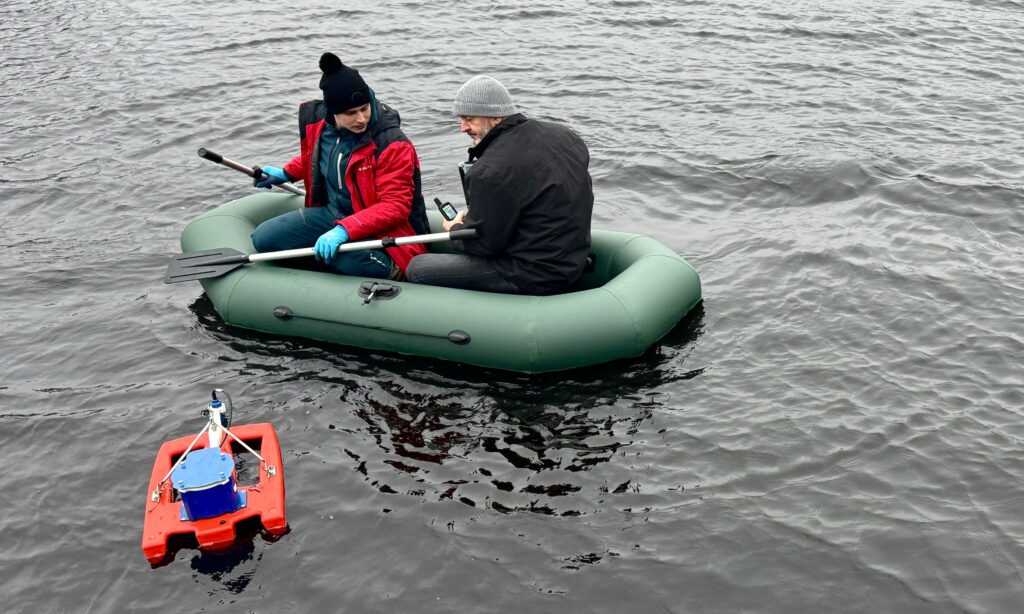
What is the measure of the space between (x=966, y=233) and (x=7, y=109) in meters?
10.2

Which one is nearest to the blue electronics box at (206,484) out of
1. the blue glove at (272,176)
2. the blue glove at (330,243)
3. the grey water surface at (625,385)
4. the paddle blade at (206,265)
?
the grey water surface at (625,385)

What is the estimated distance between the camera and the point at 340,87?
608 centimetres

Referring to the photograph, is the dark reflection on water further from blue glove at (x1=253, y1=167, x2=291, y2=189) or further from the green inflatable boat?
blue glove at (x1=253, y1=167, x2=291, y2=189)

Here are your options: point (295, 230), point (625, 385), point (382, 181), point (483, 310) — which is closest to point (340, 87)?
point (382, 181)

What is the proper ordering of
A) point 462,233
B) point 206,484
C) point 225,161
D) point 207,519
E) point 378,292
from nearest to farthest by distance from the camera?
1. point 206,484
2. point 207,519
3. point 462,233
4. point 378,292
5. point 225,161

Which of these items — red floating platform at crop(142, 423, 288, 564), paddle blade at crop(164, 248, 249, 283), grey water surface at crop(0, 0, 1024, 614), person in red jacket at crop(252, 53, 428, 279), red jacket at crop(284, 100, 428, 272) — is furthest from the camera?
paddle blade at crop(164, 248, 249, 283)

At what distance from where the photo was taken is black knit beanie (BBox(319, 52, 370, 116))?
6.07 metres

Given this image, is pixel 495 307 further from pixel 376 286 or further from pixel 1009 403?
pixel 1009 403

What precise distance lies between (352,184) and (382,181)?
0.22 meters

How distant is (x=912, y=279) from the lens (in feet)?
23.3

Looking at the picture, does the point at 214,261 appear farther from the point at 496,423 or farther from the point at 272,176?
the point at 496,423

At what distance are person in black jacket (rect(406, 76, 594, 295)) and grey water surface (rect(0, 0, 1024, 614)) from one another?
0.62 m

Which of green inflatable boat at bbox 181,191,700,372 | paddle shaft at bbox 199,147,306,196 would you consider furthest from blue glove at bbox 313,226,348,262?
paddle shaft at bbox 199,147,306,196

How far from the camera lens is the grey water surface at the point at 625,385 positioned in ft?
15.2
